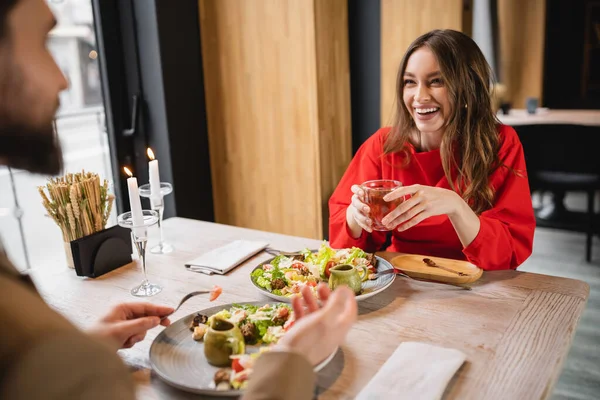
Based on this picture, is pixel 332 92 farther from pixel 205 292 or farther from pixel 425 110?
pixel 205 292

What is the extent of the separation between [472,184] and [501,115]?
3164 millimetres

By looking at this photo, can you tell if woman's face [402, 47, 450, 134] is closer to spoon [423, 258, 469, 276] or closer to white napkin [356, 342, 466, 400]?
spoon [423, 258, 469, 276]

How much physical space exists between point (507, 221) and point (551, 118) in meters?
2.99

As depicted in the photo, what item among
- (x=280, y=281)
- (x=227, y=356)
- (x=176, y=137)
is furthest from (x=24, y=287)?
(x=176, y=137)

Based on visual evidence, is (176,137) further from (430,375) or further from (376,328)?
(430,375)

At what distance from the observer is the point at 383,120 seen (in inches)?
129

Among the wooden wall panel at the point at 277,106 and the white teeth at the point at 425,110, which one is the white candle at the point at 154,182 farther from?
the wooden wall panel at the point at 277,106

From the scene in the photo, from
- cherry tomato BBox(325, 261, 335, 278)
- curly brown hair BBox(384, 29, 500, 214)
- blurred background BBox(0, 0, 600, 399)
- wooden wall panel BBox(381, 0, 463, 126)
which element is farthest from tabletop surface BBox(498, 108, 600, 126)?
cherry tomato BBox(325, 261, 335, 278)

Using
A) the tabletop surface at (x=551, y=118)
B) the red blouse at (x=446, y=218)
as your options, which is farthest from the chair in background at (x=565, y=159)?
the red blouse at (x=446, y=218)

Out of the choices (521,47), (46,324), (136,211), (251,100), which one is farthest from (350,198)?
(521,47)

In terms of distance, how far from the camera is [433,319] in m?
1.18

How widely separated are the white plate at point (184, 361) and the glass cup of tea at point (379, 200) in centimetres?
45

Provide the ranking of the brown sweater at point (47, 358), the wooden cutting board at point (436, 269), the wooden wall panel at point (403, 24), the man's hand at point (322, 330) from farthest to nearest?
the wooden wall panel at point (403, 24), the wooden cutting board at point (436, 269), the man's hand at point (322, 330), the brown sweater at point (47, 358)

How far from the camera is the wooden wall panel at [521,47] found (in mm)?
5602
